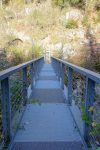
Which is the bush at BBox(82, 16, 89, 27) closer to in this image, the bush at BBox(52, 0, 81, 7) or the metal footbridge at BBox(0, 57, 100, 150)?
the bush at BBox(52, 0, 81, 7)

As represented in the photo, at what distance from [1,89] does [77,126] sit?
157cm

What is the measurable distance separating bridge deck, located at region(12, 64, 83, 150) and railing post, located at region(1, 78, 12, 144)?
0.67 feet

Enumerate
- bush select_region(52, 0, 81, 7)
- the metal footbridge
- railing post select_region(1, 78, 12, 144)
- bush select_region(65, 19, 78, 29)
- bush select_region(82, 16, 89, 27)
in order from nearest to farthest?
railing post select_region(1, 78, 12, 144)
the metal footbridge
bush select_region(65, 19, 78, 29)
bush select_region(82, 16, 89, 27)
bush select_region(52, 0, 81, 7)

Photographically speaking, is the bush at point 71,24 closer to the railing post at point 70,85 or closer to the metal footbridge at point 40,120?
the metal footbridge at point 40,120

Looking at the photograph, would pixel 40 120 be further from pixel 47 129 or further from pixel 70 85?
pixel 70 85

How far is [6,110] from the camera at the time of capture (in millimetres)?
3711

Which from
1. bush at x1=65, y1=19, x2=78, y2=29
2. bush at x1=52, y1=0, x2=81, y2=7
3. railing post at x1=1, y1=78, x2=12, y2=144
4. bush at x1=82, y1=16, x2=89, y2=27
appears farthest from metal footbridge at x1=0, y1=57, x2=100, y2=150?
bush at x1=52, y1=0, x2=81, y2=7

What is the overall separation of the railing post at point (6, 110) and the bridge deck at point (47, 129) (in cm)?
20

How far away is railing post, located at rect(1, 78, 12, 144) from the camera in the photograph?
11.7 ft

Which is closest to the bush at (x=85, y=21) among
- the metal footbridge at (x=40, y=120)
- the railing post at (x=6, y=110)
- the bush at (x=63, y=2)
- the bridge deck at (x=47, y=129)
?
the bush at (x=63, y=2)

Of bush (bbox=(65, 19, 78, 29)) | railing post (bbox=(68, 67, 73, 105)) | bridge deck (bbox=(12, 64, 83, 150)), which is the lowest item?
bridge deck (bbox=(12, 64, 83, 150))

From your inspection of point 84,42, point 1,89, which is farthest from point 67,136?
point 84,42

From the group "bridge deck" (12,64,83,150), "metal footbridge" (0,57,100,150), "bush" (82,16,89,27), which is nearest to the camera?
"metal footbridge" (0,57,100,150)

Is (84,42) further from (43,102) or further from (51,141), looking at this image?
(51,141)
